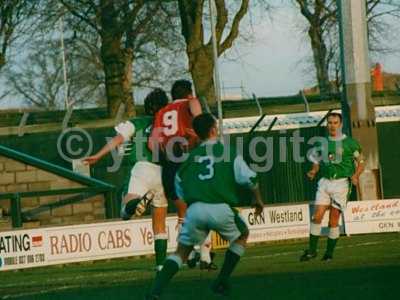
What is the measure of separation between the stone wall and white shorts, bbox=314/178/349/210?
27.2 ft

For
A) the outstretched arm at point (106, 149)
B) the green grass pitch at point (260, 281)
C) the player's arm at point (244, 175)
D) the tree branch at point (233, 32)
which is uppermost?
the tree branch at point (233, 32)

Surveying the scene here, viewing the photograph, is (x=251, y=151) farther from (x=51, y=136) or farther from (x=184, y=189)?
(x=184, y=189)

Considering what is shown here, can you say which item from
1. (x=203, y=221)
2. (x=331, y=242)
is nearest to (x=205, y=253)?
(x=331, y=242)

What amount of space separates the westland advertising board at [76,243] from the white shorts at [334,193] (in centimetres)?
542

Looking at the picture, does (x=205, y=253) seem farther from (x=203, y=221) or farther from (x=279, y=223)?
(x=279, y=223)

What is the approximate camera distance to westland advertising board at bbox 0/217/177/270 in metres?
19.6

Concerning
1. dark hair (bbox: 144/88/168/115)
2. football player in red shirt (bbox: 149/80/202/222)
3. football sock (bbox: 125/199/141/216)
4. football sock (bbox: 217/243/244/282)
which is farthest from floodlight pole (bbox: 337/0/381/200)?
football sock (bbox: 217/243/244/282)

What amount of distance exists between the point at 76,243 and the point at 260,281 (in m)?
8.69

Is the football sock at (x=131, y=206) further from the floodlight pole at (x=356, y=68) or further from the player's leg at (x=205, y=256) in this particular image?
the floodlight pole at (x=356, y=68)

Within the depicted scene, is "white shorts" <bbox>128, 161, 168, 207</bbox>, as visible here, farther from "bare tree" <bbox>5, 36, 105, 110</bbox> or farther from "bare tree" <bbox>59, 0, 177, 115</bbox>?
"bare tree" <bbox>5, 36, 105, 110</bbox>

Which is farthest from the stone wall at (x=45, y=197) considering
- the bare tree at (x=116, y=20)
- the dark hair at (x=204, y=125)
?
the dark hair at (x=204, y=125)

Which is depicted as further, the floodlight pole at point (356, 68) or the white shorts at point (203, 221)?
the floodlight pole at point (356, 68)

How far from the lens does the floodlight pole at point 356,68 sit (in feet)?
89.7

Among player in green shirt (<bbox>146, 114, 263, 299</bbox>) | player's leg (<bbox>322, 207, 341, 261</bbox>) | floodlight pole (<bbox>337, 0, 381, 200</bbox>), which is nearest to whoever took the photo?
player in green shirt (<bbox>146, 114, 263, 299</bbox>)
